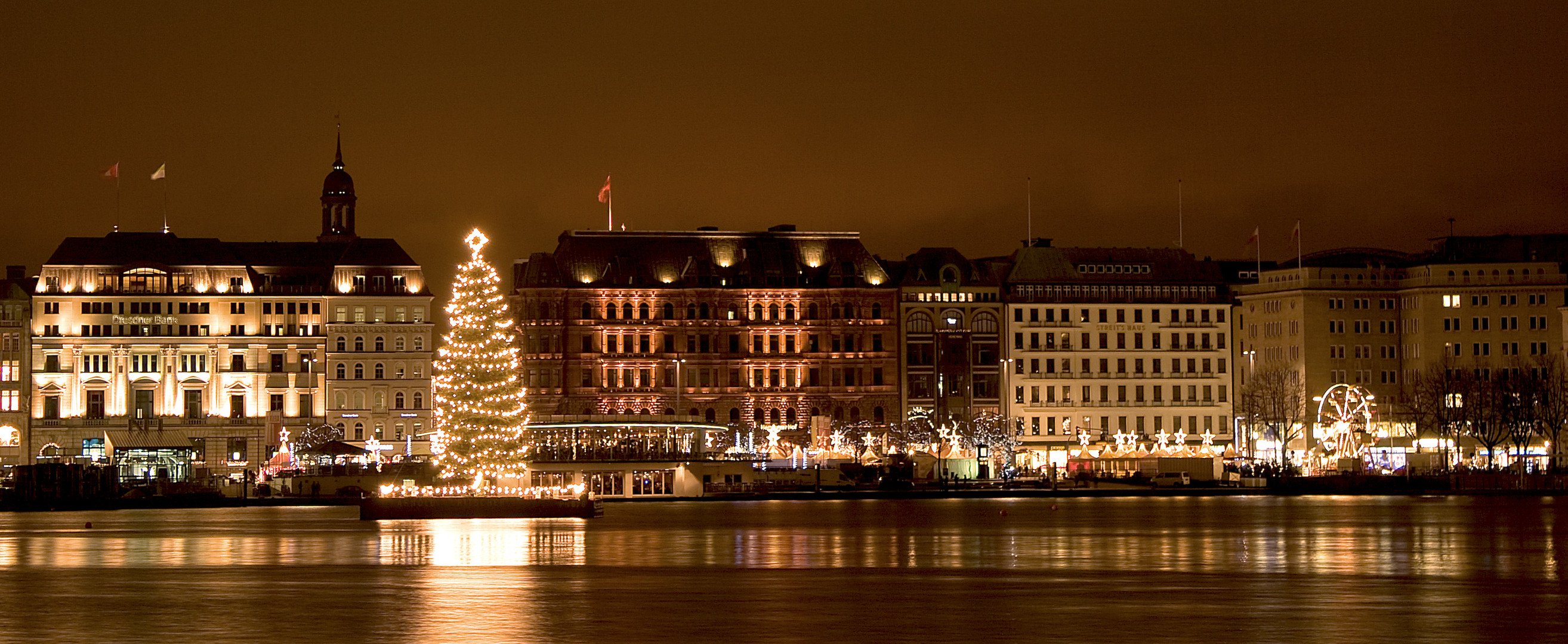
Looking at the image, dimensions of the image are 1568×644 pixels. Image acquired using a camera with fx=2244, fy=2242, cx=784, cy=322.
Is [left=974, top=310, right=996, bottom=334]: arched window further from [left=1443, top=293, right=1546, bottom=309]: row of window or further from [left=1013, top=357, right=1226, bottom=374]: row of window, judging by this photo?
[left=1443, top=293, right=1546, bottom=309]: row of window

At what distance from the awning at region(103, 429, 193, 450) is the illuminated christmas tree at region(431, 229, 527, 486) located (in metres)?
78.0

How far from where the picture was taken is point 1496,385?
16312 centimetres

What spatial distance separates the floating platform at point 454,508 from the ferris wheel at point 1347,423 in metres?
68.6

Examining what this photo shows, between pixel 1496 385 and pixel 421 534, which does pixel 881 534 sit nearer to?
pixel 421 534

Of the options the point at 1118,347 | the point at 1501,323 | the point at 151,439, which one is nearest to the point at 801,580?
the point at 151,439

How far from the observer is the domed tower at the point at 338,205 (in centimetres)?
19162

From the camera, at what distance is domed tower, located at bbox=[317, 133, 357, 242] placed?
192 m

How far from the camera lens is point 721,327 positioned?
182125 mm

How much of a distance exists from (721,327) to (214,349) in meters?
40.0

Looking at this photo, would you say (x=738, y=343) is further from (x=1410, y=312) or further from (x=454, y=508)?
(x=454, y=508)

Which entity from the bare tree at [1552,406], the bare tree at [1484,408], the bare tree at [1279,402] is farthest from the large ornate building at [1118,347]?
the bare tree at [1552,406]

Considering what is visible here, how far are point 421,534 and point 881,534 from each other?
15.2 m

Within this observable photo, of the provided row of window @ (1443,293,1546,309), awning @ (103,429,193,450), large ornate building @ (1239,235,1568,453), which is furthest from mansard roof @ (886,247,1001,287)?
awning @ (103,429,193,450)

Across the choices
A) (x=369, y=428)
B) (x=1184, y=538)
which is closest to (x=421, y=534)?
(x=1184, y=538)
